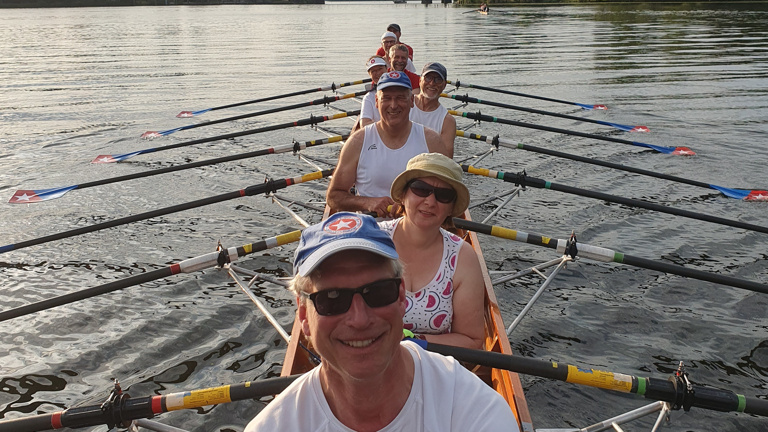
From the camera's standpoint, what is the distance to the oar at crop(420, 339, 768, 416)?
11.1 feet

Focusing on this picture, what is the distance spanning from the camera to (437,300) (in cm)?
382

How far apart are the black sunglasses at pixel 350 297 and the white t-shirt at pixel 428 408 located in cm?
25

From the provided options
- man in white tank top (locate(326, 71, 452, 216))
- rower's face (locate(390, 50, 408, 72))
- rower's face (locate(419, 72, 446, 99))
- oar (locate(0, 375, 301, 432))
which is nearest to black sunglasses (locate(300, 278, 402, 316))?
oar (locate(0, 375, 301, 432))

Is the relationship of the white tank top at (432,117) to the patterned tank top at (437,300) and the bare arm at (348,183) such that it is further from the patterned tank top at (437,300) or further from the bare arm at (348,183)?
the patterned tank top at (437,300)

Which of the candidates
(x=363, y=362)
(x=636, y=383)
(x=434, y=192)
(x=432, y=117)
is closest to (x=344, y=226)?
(x=363, y=362)

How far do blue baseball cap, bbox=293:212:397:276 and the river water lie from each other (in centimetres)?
330

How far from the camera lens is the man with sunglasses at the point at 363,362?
6.33 feet

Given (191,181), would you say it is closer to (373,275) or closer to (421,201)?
(421,201)

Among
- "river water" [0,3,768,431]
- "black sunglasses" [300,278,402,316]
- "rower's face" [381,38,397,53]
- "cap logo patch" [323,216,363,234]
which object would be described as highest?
"rower's face" [381,38,397,53]

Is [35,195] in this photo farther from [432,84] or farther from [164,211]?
[432,84]

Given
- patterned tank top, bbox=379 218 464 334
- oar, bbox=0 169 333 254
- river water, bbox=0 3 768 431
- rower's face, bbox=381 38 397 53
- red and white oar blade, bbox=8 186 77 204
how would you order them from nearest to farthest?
patterned tank top, bbox=379 218 464 334 → river water, bbox=0 3 768 431 → oar, bbox=0 169 333 254 → red and white oar blade, bbox=8 186 77 204 → rower's face, bbox=381 38 397 53

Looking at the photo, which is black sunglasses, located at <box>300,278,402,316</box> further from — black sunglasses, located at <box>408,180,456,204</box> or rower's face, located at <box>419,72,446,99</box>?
rower's face, located at <box>419,72,446,99</box>

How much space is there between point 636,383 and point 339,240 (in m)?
2.44

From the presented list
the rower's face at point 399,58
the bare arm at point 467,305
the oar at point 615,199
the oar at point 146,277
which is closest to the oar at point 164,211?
the oar at point 146,277
